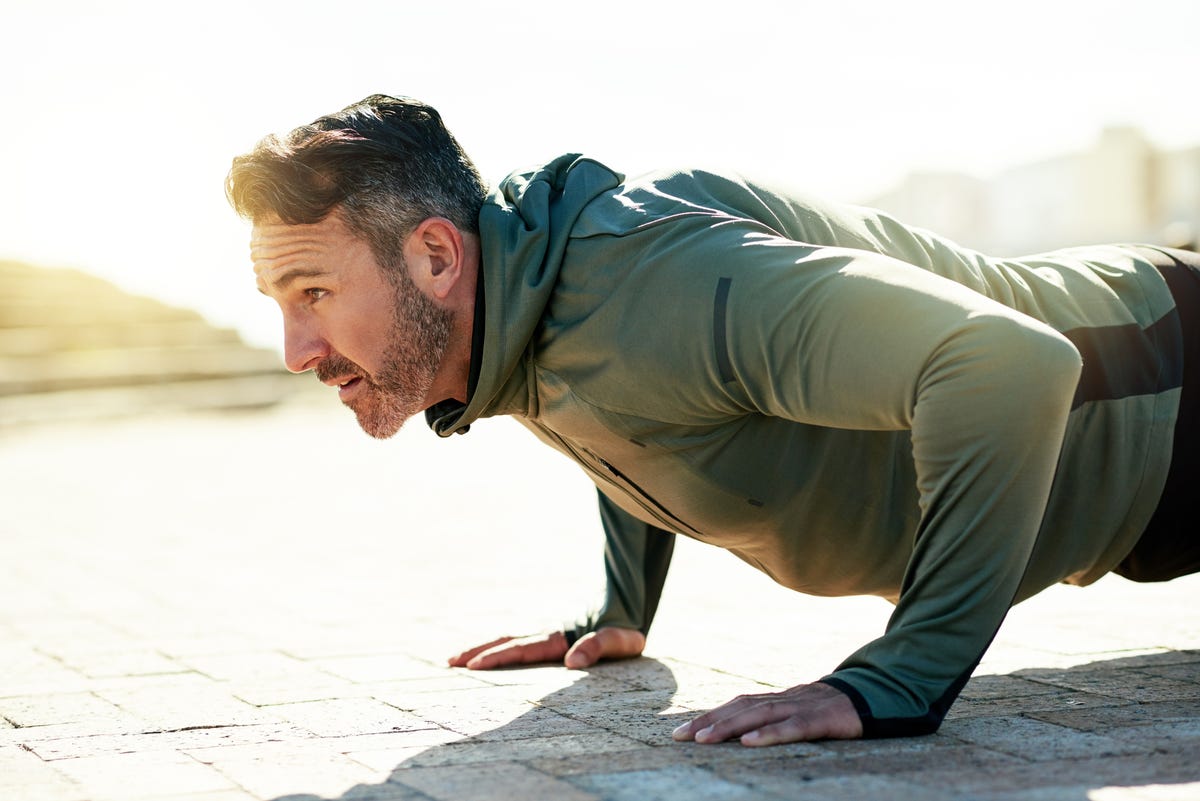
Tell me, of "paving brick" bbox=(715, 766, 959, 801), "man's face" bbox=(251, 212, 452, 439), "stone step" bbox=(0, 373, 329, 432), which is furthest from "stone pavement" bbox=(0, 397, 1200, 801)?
A: "stone step" bbox=(0, 373, 329, 432)

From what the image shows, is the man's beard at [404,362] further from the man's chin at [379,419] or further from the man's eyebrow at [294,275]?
the man's eyebrow at [294,275]

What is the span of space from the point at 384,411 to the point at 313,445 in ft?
38.1

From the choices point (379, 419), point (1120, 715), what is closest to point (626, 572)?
point (379, 419)

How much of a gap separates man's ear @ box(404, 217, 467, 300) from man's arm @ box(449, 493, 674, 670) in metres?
1.01

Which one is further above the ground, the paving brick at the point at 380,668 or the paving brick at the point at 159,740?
the paving brick at the point at 159,740

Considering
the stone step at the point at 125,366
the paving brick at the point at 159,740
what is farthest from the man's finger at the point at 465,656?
the stone step at the point at 125,366

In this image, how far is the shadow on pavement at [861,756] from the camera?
86.7 inches

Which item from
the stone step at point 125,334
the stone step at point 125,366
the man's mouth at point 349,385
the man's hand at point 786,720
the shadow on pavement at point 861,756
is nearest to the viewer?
the shadow on pavement at point 861,756

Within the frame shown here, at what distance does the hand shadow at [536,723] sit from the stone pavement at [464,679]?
0.03 ft

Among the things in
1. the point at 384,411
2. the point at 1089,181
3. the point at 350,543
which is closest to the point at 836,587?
the point at 384,411

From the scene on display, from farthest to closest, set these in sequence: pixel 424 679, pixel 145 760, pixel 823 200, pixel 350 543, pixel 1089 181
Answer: pixel 1089 181 < pixel 350 543 < pixel 424 679 < pixel 823 200 < pixel 145 760

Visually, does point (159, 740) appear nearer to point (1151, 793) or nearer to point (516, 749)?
point (516, 749)

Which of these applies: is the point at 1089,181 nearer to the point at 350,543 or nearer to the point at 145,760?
the point at 350,543

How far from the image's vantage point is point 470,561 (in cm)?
604
